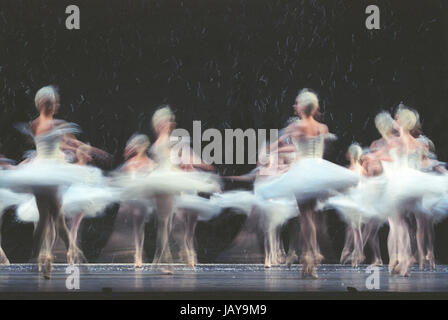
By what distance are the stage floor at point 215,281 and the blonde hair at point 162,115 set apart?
5.22 ft

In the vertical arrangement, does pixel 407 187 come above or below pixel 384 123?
below

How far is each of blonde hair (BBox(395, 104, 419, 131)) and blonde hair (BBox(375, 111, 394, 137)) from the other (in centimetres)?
10

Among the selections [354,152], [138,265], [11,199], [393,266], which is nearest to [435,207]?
[354,152]

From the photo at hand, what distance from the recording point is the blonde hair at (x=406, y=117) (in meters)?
6.56

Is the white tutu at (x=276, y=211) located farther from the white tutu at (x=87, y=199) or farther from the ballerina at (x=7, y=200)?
the ballerina at (x=7, y=200)

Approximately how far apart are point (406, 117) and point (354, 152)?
0.87m

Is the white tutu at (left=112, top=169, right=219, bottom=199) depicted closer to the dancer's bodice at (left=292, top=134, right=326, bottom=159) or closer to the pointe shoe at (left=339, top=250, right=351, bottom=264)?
the dancer's bodice at (left=292, top=134, right=326, bottom=159)

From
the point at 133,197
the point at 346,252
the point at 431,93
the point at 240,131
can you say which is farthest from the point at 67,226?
the point at 431,93

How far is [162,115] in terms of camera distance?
281 inches

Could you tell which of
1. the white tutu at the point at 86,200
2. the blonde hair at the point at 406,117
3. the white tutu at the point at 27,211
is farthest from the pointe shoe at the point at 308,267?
the white tutu at the point at 27,211

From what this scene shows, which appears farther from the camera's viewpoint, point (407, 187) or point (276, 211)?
point (276, 211)

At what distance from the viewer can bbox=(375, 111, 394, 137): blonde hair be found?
6.80 metres

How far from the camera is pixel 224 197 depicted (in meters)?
7.46

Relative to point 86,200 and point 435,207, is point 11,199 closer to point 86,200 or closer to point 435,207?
point 86,200
